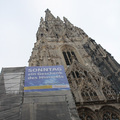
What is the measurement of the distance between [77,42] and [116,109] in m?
13.0

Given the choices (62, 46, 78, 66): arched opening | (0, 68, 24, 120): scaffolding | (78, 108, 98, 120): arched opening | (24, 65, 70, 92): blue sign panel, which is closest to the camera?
(0, 68, 24, 120): scaffolding

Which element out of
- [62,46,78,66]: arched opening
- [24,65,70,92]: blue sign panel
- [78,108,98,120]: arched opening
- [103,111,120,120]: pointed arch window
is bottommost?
[103,111,120,120]: pointed arch window

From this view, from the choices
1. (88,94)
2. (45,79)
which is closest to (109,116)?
(88,94)

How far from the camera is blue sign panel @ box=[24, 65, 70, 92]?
10.9 meters

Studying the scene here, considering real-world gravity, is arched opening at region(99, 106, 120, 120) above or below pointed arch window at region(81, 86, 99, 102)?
below

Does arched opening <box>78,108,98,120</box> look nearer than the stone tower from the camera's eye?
Yes

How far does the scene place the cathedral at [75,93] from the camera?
29.2 feet

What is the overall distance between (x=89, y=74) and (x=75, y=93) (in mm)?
3094

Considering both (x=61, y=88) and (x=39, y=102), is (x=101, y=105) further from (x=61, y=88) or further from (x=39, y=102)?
(x=39, y=102)

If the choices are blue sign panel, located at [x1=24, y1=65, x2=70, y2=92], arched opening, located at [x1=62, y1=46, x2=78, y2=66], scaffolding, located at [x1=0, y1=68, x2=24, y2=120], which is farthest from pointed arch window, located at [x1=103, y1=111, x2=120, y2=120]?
arched opening, located at [x1=62, y1=46, x2=78, y2=66]

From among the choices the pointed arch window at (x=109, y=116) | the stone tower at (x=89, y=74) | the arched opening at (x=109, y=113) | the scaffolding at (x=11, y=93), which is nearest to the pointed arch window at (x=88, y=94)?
the stone tower at (x=89, y=74)

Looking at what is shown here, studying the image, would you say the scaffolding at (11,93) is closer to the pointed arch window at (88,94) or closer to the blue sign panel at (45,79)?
the blue sign panel at (45,79)

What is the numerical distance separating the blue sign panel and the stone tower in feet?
5.80

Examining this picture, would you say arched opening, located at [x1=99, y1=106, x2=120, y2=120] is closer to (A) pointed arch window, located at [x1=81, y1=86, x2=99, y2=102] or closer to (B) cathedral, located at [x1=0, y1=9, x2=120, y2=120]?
(B) cathedral, located at [x1=0, y1=9, x2=120, y2=120]
